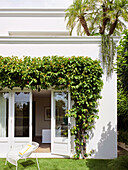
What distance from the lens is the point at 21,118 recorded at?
6773 mm

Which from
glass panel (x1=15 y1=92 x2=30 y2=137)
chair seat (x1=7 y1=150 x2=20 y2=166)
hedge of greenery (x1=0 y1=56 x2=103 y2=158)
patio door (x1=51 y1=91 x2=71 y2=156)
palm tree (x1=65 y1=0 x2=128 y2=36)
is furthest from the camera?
palm tree (x1=65 y1=0 x2=128 y2=36)

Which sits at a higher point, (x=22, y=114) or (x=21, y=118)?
(x=22, y=114)

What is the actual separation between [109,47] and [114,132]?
9.30ft

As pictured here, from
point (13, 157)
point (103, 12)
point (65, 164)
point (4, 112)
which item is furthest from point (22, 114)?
point (103, 12)

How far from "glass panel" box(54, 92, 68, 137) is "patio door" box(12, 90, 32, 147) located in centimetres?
88

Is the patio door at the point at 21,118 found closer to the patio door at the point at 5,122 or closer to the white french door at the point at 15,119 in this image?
the white french door at the point at 15,119

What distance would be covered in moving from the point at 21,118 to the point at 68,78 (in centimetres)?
211

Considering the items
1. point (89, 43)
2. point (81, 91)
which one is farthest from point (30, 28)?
point (81, 91)

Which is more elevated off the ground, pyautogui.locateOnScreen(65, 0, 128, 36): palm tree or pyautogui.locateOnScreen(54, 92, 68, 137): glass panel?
pyautogui.locateOnScreen(65, 0, 128, 36): palm tree

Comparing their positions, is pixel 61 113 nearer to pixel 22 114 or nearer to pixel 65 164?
pixel 22 114

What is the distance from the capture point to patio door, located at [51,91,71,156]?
6602mm

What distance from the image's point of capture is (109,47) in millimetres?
6754

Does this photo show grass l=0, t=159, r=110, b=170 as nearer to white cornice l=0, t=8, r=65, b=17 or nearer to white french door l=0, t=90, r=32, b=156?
white french door l=0, t=90, r=32, b=156

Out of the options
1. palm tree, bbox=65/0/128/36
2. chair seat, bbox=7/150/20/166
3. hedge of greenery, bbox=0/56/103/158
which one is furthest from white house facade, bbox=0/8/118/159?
palm tree, bbox=65/0/128/36
